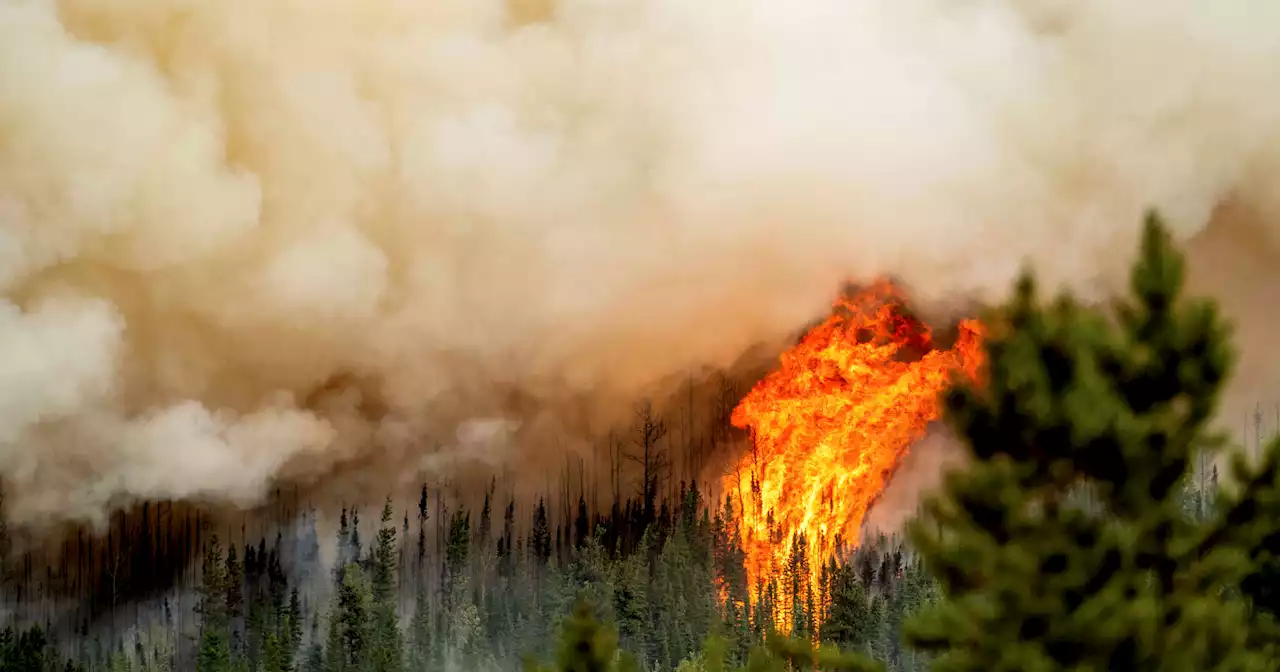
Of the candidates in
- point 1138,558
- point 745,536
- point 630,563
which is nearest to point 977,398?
point 1138,558

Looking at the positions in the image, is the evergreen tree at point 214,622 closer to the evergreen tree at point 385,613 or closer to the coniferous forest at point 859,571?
the coniferous forest at point 859,571

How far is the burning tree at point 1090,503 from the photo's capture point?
10.5 m

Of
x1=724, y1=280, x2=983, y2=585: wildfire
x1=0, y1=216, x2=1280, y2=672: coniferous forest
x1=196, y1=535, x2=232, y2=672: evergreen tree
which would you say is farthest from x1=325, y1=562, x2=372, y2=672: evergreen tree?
x1=724, y1=280, x2=983, y2=585: wildfire

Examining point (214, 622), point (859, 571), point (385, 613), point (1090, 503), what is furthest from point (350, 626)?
point (1090, 503)

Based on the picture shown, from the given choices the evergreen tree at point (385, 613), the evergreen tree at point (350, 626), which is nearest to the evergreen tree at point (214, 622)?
the evergreen tree at point (350, 626)

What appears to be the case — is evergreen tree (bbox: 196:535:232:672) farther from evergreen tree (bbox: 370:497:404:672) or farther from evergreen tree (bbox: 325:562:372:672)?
evergreen tree (bbox: 370:497:404:672)

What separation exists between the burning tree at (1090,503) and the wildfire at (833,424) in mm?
43897

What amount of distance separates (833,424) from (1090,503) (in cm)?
5147

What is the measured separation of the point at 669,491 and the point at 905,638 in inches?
1717

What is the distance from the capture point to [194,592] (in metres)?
49.2

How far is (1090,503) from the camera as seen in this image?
1155cm

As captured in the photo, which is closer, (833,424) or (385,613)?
(385,613)

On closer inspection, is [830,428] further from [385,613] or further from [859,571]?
[385,613]

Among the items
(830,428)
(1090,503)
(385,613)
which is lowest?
(385,613)
